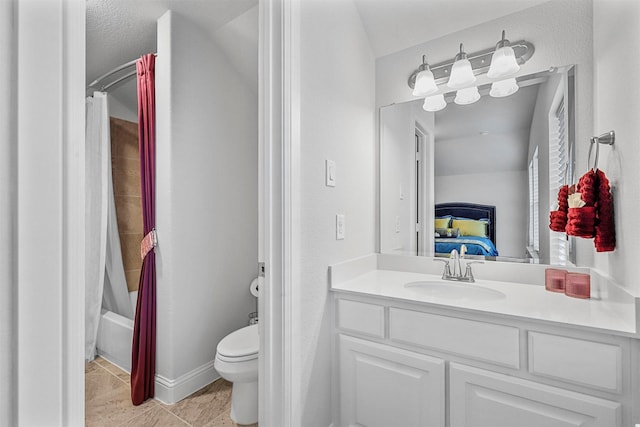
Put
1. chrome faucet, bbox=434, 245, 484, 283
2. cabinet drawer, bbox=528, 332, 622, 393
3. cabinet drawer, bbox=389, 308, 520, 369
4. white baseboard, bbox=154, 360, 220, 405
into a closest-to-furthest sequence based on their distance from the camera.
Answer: cabinet drawer, bbox=528, 332, 622, 393
cabinet drawer, bbox=389, 308, 520, 369
chrome faucet, bbox=434, 245, 484, 283
white baseboard, bbox=154, 360, 220, 405

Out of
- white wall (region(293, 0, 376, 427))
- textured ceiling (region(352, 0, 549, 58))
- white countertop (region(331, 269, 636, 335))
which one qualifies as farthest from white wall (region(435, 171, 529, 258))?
textured ceiling (region(352, 0, 549, 58))

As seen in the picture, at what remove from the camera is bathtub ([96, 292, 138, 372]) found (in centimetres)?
204

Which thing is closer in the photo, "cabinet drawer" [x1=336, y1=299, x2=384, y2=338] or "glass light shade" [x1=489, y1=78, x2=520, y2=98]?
"cabinet drawer" [x1=336, y1=299, x2=384, y2=338]

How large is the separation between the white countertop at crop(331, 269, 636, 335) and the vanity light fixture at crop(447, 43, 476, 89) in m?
1.05

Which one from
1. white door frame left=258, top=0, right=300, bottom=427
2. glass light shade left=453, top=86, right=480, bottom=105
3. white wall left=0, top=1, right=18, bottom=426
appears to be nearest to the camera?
white wall left=0, top=1, right=18, bottom=426

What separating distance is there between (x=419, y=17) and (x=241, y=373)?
6.99ft

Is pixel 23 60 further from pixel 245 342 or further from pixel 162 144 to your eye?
pixel 245 342

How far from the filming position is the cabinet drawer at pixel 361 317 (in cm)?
126

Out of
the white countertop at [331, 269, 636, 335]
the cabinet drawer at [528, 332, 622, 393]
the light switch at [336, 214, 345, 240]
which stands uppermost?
the light switch at [336, 214, 345, 240]

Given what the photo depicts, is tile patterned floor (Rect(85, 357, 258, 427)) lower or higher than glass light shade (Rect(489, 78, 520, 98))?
lower

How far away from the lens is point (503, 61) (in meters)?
1.47

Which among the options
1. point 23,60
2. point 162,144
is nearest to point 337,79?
point 162,144

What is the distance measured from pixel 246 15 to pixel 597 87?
1.84m

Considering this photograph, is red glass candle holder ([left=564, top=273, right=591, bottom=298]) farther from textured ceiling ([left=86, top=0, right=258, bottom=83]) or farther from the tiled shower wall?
the tiled shower wall
